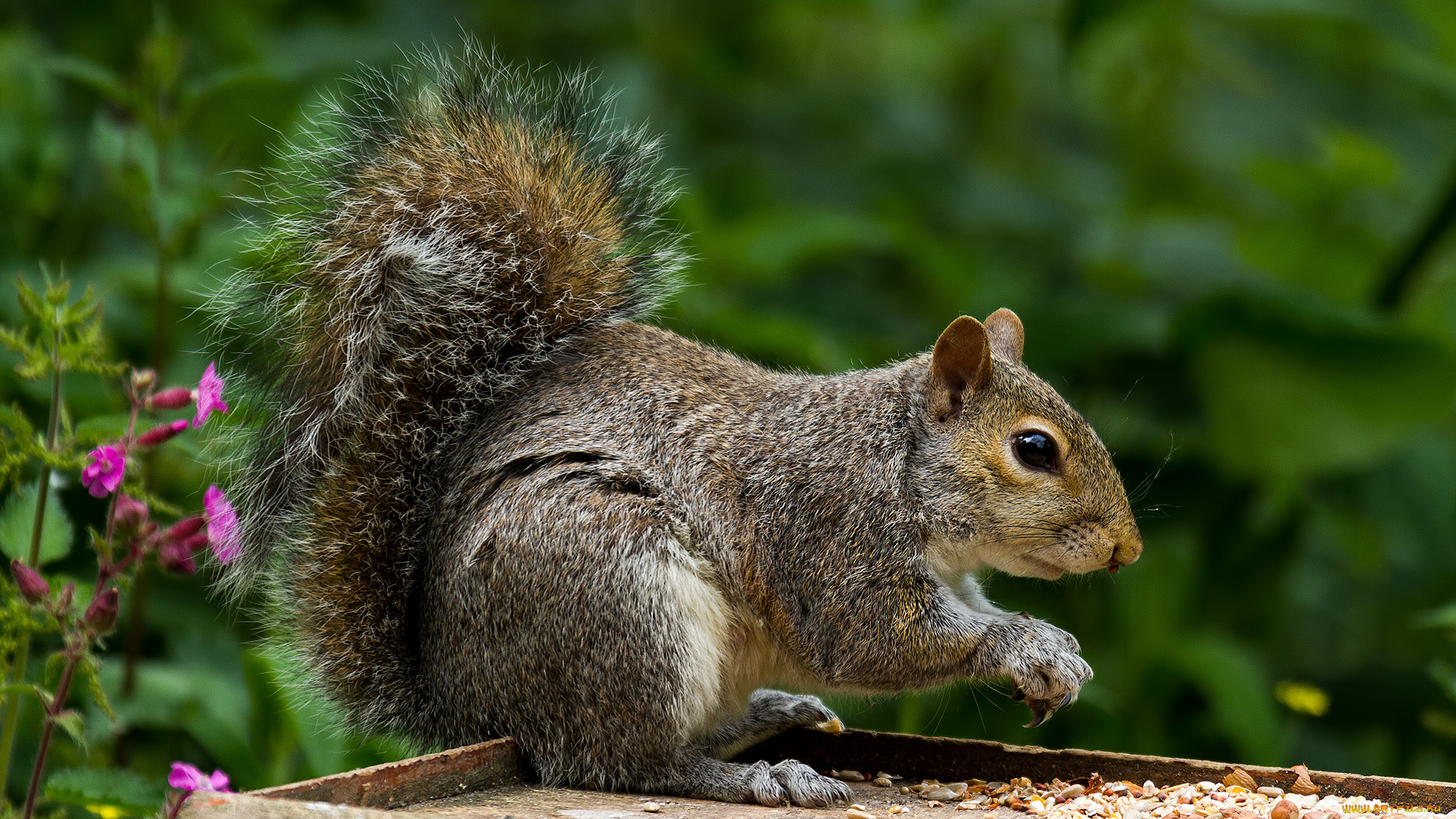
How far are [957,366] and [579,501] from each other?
27.6 inches

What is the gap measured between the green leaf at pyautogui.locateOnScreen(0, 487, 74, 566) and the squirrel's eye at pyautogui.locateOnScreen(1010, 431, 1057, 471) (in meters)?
1.49

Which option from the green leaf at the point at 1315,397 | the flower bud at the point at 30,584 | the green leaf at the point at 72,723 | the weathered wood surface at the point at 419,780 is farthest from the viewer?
the green leaf at the point at 1315,397

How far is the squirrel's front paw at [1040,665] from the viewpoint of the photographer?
2336 mm

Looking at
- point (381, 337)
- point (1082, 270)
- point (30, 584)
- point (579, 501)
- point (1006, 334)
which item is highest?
point (1082, 270)

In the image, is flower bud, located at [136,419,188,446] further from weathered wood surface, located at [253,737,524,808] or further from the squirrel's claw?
the squirrel's claw

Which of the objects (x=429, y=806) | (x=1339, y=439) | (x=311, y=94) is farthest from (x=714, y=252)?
(x=429, y=806)

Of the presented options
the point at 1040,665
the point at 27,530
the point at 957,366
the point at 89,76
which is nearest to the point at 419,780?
the point at 27,530

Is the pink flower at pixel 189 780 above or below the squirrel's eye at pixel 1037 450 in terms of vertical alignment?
below

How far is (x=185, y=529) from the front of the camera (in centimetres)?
179

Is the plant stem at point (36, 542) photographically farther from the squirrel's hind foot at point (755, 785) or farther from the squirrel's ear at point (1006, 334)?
the squirrel's ear at point (1006, 334)

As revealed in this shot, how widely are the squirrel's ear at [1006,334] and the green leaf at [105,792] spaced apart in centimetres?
164

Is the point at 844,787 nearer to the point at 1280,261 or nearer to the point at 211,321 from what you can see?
the point at 211,321

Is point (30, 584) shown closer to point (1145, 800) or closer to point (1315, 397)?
point (1145, 800)

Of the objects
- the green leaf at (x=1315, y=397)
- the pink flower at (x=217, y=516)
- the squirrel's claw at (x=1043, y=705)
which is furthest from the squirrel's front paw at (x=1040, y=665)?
the green leaf at (x=1315, y=397)
